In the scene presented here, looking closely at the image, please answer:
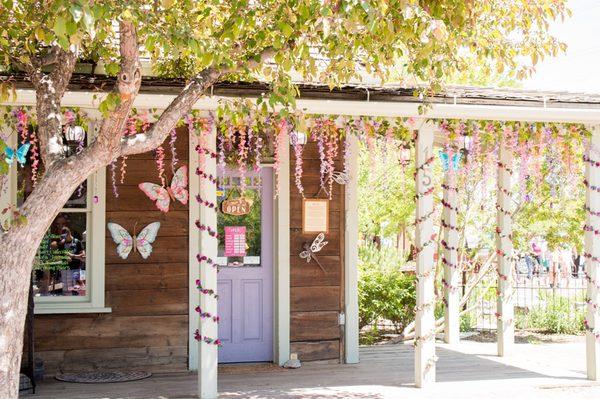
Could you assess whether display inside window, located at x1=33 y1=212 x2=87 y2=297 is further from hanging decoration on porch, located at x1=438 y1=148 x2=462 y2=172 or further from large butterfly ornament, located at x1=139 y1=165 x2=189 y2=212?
hanging decoration on porch, located at x1=438 y1=148 x2=462 y2=172

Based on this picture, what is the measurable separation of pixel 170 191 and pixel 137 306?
4.25 feet

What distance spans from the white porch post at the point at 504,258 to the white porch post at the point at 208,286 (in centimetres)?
407

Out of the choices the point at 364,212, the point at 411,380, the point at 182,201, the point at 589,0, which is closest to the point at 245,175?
the point at 182,201

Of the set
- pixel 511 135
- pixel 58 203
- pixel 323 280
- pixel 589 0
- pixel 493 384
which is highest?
pixel 589 0

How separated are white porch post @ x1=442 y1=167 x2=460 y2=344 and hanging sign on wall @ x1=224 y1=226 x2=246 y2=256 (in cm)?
293

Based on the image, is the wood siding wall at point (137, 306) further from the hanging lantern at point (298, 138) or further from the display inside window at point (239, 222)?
the hanging lantern at point (298, 138)

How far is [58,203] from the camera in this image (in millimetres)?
4832

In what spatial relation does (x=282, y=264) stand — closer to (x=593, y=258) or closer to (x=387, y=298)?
(x=387, y=298)

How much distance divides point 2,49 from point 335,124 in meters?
3.70

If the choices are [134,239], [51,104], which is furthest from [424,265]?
[51,104]

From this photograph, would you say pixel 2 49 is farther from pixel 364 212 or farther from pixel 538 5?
pixel 364 212

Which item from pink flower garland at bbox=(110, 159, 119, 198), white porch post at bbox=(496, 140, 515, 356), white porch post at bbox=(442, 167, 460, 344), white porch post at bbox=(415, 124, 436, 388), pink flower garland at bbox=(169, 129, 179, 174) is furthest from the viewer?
white porch post at bbox=(442, 167, 460, 344)

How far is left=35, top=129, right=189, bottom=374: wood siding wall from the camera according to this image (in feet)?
27.4

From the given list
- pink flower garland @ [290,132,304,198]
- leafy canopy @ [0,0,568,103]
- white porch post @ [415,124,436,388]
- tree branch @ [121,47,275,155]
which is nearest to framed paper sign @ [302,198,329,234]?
pink flower garland @ [290,132,304,198]
